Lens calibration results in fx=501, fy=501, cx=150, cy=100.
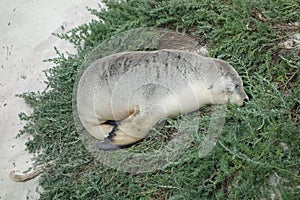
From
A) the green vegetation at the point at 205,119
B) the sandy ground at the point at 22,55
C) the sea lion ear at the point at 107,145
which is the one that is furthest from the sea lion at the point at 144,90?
the sandy ground at the point at 22,55

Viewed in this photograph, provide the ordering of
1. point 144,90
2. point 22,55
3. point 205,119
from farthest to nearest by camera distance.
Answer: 1. point 22,55
2. point 144,90
3. point 205,119

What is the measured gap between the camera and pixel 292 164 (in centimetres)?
361

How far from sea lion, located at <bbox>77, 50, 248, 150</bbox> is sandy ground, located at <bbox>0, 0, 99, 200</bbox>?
0.89 m

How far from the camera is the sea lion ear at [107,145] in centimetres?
457

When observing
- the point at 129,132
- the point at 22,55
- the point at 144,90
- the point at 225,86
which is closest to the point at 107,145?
the point at 129,132

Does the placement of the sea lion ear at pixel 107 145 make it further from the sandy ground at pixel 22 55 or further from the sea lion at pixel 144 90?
the sandy ground at pixel 22 55

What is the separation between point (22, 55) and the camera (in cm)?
583

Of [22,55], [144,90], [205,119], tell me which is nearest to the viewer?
[205,119]

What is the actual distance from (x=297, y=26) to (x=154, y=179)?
6.54ft

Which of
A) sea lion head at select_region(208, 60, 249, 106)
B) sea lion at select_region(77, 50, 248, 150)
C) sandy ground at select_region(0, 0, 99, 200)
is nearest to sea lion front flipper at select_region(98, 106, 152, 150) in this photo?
sea lion at select_region(77, 50, 248, 150)

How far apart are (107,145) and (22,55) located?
6.23 feet

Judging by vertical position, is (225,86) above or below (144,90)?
below

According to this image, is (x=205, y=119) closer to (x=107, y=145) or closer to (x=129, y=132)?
(x=129, y=132)

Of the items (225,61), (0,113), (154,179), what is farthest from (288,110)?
(0,113)
